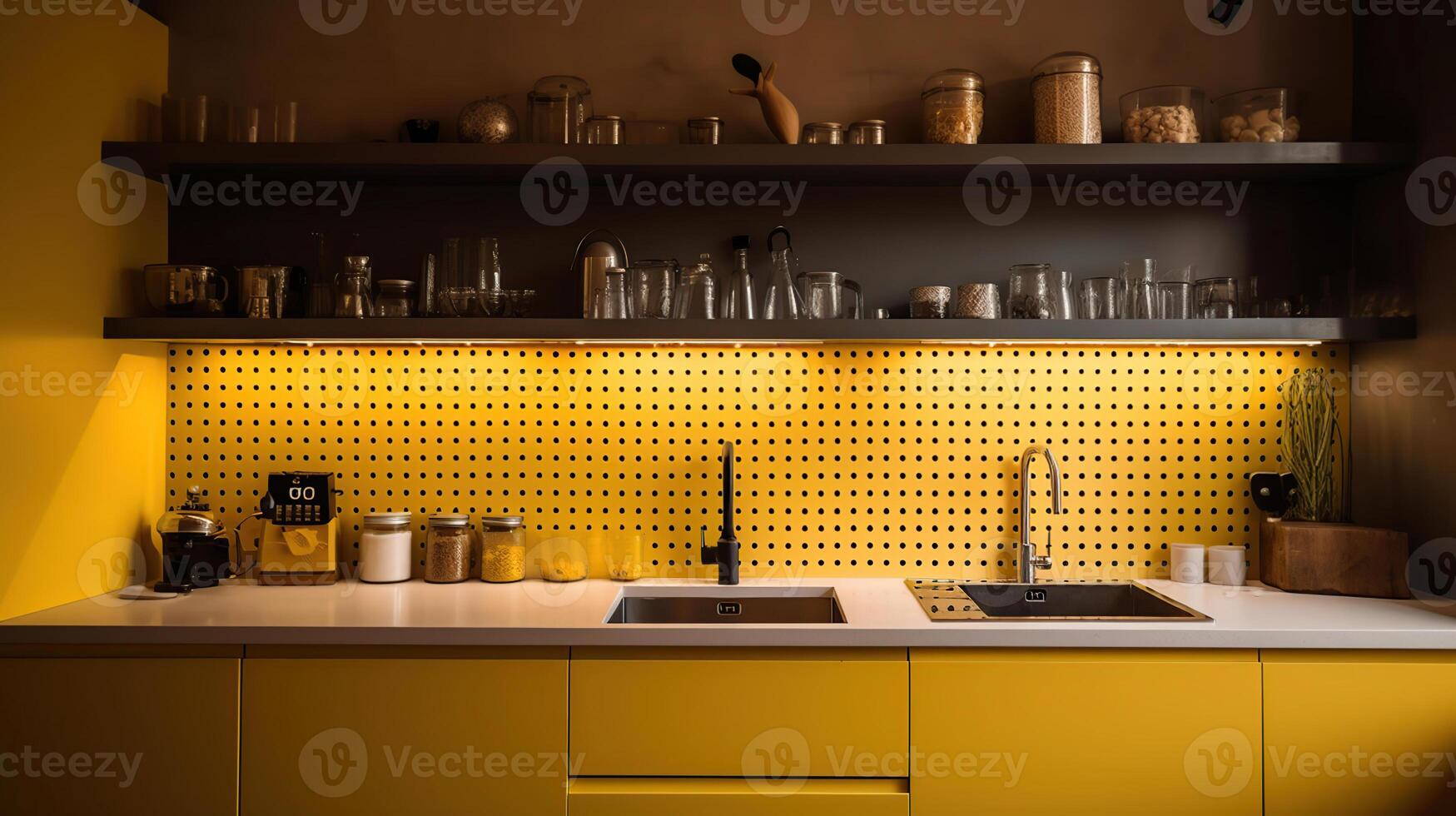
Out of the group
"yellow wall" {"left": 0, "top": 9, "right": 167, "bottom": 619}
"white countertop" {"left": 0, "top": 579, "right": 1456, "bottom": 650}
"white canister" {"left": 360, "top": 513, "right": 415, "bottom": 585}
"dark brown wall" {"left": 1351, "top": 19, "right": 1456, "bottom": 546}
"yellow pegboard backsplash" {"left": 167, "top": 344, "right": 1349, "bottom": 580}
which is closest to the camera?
"white countertop" {"left": 0, "top": 579, "right": 1456, "bottom": 650}

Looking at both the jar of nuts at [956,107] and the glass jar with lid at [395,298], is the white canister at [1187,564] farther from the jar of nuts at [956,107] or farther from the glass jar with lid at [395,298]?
the glass jar with lid at [395,298]

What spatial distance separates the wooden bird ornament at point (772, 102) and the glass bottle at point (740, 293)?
0.31 meters

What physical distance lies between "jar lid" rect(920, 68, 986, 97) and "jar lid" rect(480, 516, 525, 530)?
166 centimetres

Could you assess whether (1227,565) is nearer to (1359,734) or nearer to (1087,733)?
(1359,734)

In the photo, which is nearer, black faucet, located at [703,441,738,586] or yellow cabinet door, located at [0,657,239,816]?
yellow cabinet door, located at [0,657,239,816]

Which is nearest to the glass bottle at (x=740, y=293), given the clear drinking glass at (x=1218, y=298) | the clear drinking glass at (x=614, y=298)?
the clear drinking glass at (x=614, y=298)

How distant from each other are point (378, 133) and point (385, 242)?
0.33m

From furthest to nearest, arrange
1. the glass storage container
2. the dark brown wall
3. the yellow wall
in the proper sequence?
the glass storage container
the dark brown wall
the yellow wall

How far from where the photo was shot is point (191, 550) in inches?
96.1

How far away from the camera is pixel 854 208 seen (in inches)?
106

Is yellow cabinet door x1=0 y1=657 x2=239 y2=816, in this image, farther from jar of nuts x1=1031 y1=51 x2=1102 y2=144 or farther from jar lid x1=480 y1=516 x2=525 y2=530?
jar of nuts x1=1031 y1=51 x2=1102 y2=144

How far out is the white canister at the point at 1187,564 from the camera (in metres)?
2.55

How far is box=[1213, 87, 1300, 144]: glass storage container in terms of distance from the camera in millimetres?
2426

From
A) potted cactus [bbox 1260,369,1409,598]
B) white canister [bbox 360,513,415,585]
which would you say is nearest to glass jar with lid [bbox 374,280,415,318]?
white canister [bbox 360,513,415,585]
